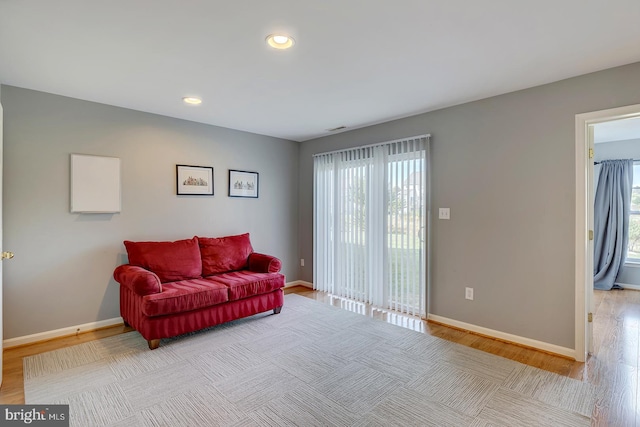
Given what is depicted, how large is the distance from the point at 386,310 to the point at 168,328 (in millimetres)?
2502

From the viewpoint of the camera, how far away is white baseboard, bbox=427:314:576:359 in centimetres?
272

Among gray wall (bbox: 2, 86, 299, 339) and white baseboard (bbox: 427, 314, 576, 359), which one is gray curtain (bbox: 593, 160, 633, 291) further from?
gray wall (bbox: 2, 86, 299, 339)

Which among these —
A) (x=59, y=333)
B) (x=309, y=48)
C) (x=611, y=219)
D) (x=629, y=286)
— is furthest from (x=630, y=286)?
(x=59, y=333)

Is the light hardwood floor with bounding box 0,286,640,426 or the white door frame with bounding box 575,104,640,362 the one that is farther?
the white door frame with bounding box 575,104,640,362

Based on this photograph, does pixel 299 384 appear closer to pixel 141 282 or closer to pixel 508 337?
pixel 141 282

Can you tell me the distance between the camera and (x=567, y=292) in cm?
271

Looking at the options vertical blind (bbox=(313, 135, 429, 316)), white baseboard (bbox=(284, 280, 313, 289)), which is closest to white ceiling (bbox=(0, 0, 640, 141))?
vertical blind (bbox=(313, 135, 429, 316))

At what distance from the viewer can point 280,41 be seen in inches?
83.7

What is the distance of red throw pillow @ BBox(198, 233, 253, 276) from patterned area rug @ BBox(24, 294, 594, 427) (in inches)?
33.7

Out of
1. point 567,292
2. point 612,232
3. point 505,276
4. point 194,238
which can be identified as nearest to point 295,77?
point 194,238

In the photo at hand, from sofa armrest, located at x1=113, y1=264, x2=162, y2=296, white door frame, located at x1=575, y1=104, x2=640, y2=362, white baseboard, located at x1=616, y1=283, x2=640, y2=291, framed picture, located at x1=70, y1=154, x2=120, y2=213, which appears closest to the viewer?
white door frame, located at x1=575, y1=104, x2=640, y2=362

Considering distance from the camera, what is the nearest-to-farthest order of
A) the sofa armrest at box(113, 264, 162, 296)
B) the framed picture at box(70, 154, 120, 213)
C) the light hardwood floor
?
the light hardwood floor < the sofa armrest at box(113, 264, 162, 296) < the framed picture at box(70, 154, 120, 213)

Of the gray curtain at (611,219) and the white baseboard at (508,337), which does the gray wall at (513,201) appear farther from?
the gray curtain at (611,219)

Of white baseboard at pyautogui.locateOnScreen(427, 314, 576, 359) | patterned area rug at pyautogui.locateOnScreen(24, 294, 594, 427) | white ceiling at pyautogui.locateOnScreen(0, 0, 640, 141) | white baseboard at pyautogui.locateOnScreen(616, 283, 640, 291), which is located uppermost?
white ceiling at pyautogui.locateOnScreen(0, 0, 640, 141)
